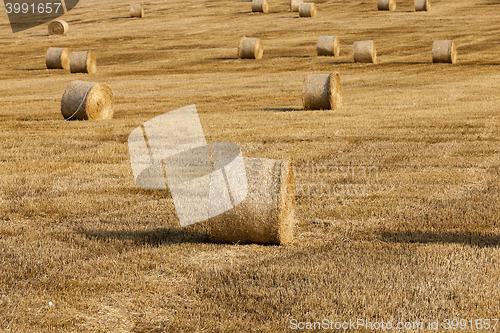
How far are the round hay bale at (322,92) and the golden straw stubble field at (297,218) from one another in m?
0.42

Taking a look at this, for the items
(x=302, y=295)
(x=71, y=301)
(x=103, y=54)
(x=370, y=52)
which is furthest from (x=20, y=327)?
(x=103, y=54)

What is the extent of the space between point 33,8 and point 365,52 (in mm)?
54174

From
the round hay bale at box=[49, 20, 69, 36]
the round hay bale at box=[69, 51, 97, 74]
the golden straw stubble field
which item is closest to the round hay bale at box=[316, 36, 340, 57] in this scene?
the golden straw stubble field

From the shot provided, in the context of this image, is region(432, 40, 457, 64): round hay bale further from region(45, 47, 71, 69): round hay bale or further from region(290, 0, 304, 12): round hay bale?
region(290, 0, 304, 12): round hay bale

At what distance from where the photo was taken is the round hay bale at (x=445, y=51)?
2870 centimetres

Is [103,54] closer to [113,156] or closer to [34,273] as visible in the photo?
[113,156]

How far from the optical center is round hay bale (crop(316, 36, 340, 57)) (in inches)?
1324

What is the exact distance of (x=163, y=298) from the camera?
6.21 meters

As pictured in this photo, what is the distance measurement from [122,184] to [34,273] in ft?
13.4

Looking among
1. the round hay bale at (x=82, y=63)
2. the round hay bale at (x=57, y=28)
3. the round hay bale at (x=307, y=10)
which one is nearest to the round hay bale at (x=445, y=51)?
the round hay bale at (x=82, y=63)

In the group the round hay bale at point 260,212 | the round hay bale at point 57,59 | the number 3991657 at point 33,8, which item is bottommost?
the number 3991657 at point 33,8

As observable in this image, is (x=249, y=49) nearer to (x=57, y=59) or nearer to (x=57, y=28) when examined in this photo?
(x=57, y=59)

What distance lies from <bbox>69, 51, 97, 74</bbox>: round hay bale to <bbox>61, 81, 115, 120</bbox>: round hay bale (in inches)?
529

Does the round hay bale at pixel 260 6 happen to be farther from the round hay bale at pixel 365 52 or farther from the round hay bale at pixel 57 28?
the round hay bale at pixel 365 52
